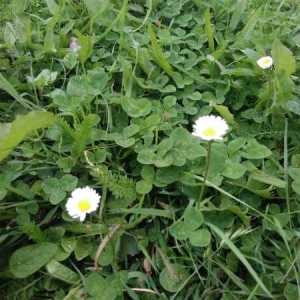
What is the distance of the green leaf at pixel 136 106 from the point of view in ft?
4.40

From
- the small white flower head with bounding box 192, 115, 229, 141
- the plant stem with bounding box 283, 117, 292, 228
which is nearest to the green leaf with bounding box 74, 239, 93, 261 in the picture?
the small white flower head with bounding box 192, 115, 229, 141

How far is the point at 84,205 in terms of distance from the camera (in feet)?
3.77

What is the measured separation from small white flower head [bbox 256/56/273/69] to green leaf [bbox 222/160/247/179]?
0.37 m

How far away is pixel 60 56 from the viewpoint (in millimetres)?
1543

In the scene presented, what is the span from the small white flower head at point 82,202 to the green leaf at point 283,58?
638mm

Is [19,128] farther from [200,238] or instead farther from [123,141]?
[200,238]

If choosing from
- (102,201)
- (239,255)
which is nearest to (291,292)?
(239,255)

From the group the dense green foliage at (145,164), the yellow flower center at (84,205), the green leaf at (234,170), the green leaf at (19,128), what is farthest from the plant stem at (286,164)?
the green leaf at (19,128)

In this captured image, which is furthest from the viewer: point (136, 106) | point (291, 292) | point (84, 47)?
point (84, 47)

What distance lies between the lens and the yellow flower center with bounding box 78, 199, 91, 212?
3.73 ft

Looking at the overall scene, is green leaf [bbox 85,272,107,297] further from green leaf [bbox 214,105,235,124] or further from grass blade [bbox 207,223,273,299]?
green leaf [bbox 214,105,235,124]

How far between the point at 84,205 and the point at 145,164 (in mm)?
193

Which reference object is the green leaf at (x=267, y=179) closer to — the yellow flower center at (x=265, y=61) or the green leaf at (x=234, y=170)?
the green leaf at (x=234, y=170)

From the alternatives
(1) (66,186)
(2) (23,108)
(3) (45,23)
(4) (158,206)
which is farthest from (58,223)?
(3) (45,23)
